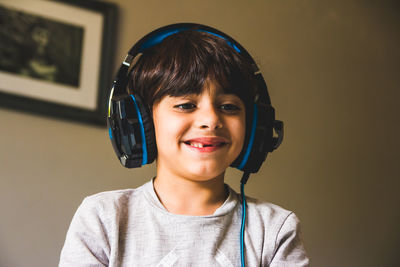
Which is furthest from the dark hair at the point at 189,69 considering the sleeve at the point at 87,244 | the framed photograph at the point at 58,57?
the framed photograph at the point at 58,57

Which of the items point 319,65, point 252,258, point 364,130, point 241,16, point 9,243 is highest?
point 241,16

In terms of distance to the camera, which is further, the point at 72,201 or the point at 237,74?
the point at 72,201

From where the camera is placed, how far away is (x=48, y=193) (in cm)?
197

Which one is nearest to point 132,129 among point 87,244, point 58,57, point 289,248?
point 87,244

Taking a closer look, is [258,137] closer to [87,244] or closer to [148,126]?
[148,126]

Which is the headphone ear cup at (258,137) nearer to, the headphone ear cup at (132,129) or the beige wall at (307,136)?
the headphone ear cup at (132,129)

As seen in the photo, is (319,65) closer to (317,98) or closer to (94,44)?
(317,98)

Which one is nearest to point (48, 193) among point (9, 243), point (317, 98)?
point (9, 243)

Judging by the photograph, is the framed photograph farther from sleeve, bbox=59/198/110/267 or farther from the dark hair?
sleeve, bbox=59/198/110/267

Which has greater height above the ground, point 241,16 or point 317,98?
point 241,16

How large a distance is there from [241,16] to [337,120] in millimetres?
866

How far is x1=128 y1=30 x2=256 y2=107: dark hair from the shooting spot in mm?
1044

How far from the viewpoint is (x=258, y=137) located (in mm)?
1074

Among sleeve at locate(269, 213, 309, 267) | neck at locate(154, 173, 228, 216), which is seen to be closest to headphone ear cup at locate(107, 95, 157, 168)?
neck at locate(154, 173, 228, 216)
